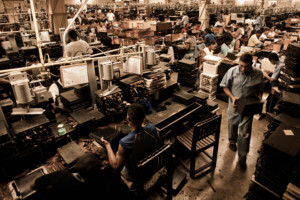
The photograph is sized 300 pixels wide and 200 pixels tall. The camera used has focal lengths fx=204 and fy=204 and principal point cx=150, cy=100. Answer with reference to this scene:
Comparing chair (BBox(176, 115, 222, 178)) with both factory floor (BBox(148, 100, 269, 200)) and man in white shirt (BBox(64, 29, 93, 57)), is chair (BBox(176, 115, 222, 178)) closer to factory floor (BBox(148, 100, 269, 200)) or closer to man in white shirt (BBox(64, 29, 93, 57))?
factory floor (BBox(148, 100, 269, 200))

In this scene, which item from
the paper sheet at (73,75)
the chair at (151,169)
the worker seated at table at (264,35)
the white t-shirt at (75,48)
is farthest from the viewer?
the worker seated at table at (264,35)

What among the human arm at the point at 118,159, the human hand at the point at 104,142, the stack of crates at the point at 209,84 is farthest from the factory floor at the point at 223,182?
the stack of crates at the point at 209,84

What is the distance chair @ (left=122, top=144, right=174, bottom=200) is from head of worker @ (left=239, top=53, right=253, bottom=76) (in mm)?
1754

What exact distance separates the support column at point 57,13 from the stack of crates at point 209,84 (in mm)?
6507

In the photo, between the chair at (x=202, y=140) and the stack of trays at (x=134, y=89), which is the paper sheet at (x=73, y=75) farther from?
the chair at (x=202, y=140)

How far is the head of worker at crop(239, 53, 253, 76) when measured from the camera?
301 cm

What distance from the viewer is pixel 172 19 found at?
44.4ft

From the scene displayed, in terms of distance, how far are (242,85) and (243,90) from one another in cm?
8

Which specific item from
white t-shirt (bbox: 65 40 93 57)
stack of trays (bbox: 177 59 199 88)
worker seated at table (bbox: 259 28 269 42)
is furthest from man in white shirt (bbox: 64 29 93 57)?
worker seated at table (bbox: 259 28 269 42)

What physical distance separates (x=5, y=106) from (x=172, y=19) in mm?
12740

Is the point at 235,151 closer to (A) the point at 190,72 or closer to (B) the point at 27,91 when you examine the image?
(A) the point at 190,72

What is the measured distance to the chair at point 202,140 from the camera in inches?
109

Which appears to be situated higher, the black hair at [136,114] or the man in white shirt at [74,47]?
the man in white shirt at [74,47]

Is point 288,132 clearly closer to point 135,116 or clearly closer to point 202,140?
point 202,140
